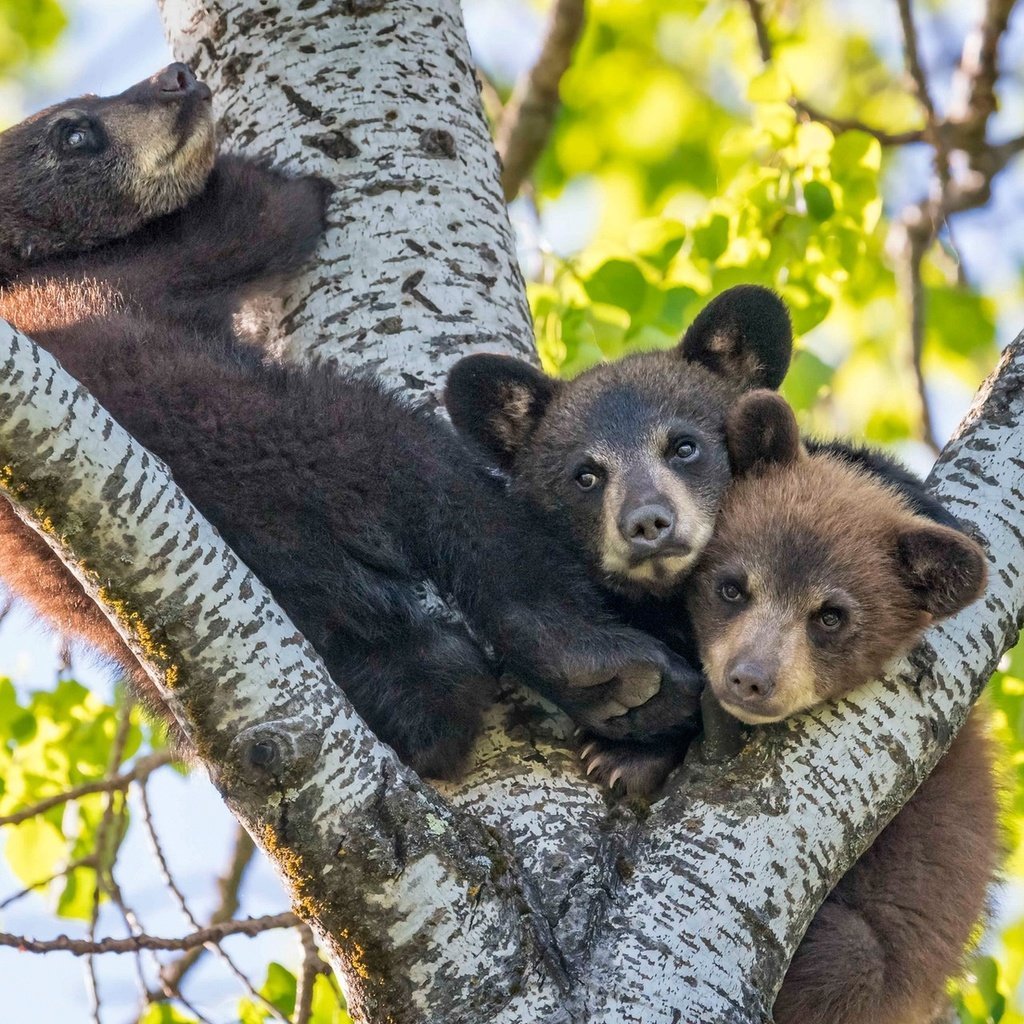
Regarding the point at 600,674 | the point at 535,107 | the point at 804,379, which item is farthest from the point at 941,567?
the point at 535,107

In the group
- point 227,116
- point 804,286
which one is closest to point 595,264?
point 804,286

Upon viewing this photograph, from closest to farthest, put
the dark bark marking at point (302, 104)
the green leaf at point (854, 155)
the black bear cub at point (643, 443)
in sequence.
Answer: the black bear cub at point (643, 443) → the dark bark marking at point (302, 104) → the green leaf at point (854, 155)

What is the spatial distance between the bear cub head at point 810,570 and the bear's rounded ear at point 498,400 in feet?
2.45

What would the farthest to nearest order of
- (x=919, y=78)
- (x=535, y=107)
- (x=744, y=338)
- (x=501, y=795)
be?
(x=535, y=107) < (x=919, y=78) < (x=744, y=338) < (x=501, y=795)

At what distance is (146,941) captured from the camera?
439cm

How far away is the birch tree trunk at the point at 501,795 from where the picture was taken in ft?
8.98

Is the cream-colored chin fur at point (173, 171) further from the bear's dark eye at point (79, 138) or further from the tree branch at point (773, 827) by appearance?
the tree branch at point (773, 827)

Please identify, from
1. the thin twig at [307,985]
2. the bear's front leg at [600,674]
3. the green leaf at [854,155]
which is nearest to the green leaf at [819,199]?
the green leaf at [854,155]

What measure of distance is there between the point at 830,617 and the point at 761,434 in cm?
68

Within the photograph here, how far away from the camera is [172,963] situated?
6.48 metres

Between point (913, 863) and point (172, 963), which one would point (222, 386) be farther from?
point (172, 963)

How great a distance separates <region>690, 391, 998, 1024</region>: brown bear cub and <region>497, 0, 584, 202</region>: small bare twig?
4.00 m

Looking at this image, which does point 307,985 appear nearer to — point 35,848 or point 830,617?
point 35,848

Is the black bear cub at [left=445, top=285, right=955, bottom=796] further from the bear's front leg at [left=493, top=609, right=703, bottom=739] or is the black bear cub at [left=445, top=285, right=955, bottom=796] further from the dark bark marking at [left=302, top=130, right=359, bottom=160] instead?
the dark bark marking at [left=302, top=130, right=359, bottom=160]
